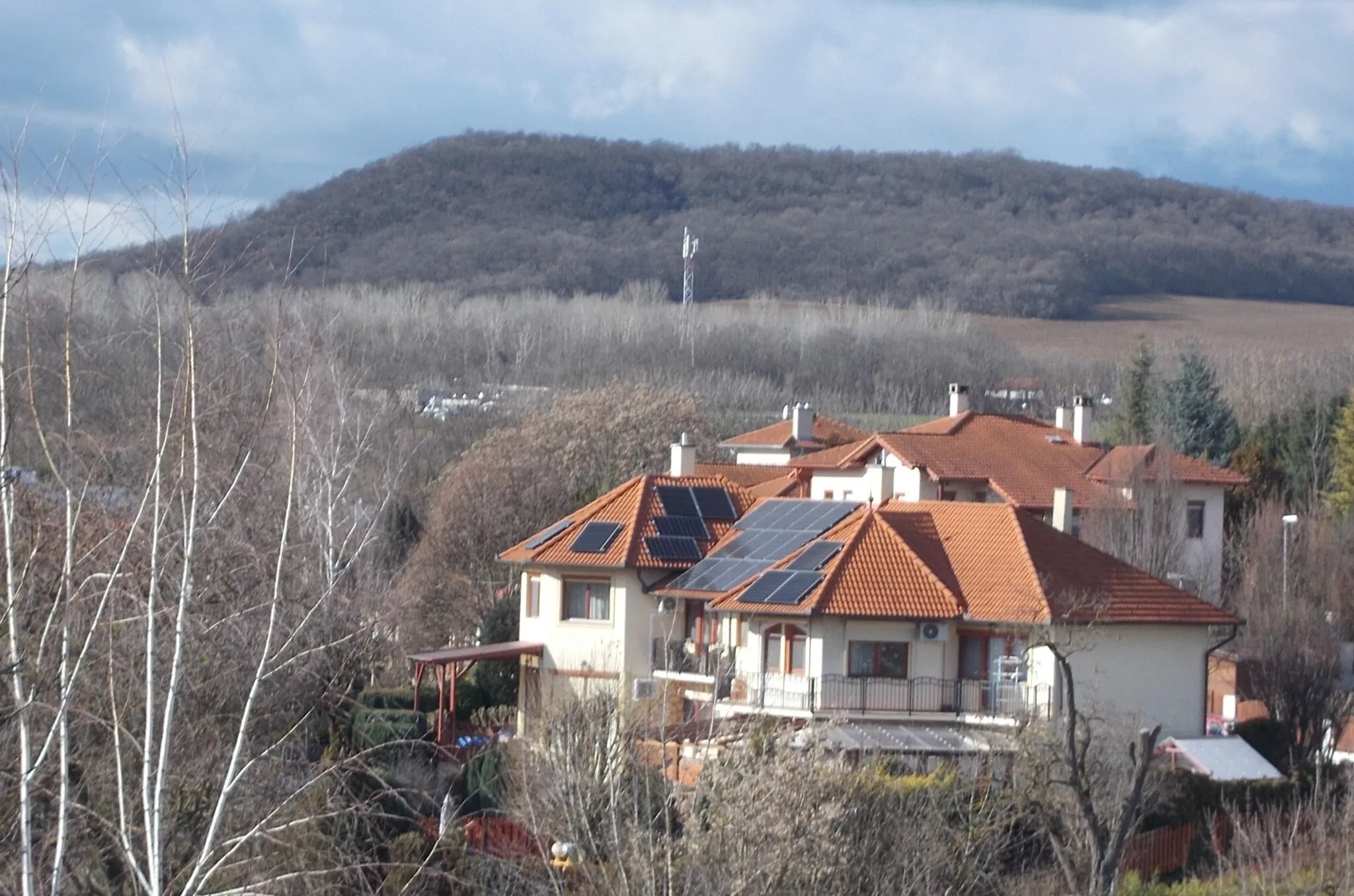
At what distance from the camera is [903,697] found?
2880 centimetres

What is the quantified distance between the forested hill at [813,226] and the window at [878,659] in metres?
87.9

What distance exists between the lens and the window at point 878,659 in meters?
29.5

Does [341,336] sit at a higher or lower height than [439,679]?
higher

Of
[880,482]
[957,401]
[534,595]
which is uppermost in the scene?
[957,401]

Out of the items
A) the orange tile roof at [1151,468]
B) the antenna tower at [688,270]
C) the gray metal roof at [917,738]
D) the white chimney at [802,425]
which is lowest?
the gray metal roof at [917,738]

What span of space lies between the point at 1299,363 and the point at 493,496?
178 ft

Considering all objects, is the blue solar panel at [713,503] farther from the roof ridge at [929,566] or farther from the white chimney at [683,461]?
the roof ridge at [929,566]

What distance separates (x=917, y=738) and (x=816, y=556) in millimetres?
4473

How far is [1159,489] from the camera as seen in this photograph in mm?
44562

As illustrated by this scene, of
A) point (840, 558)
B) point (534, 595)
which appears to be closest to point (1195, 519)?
point (840, 558)

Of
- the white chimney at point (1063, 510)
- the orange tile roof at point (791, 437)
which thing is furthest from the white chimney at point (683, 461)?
the orange tile roof at point (791, 437)

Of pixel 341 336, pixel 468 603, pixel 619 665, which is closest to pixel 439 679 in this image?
pixel 619 665

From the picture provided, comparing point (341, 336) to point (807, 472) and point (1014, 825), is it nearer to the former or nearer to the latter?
point (807, 472)

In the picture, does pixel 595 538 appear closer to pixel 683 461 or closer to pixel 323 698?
pixel 683 461
